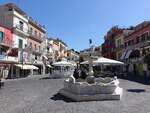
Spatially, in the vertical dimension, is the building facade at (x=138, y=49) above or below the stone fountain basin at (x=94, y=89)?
above

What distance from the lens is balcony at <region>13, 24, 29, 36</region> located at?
33.1m

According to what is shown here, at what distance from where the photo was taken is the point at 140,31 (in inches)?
1389

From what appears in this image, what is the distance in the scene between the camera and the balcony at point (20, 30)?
109 ft

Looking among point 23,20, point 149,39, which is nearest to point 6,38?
point 23,20

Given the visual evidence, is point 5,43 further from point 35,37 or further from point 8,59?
point 35,37

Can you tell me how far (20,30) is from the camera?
34.8 meters

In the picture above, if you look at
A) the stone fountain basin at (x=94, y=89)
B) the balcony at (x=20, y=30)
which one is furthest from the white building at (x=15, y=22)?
the stone fountain basin at (x=94, y=89)

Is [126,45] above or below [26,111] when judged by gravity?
above

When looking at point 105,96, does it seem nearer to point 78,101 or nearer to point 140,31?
point 78,101

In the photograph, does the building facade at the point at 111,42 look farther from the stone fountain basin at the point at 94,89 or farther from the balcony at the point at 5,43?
the stone fountain basin at the point at 94,89

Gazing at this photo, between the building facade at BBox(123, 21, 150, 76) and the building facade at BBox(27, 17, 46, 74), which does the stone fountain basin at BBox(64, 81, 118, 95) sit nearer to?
the building facade at BBox(123, 21, 150, 76)

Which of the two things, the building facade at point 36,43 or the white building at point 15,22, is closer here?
the white building at point 15,22

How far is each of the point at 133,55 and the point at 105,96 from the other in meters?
29.3

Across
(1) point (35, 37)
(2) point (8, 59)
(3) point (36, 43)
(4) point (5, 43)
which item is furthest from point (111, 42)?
(4) point (5, 43)
